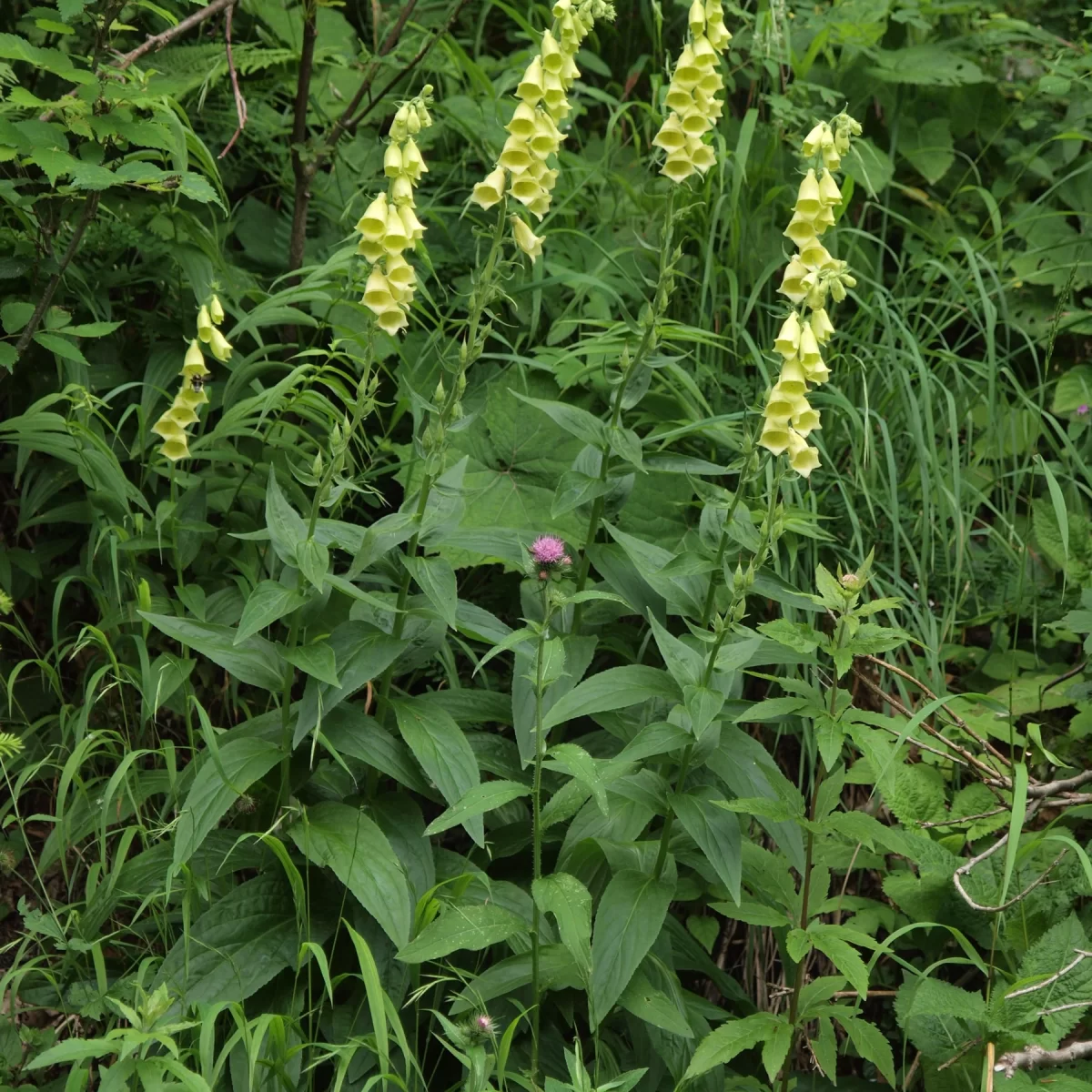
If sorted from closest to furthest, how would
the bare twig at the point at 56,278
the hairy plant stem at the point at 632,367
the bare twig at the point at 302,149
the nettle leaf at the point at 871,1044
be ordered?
the nettle leaf at the point at 871,1044 < the hairy plant stem at the point at 632,367 < the bare twig at the point at 56,278 < the bare twig at the point at 302,149

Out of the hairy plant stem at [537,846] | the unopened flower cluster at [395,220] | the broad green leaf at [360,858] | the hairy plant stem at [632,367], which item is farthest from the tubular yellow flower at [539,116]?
the broad green leaf at [360,858]

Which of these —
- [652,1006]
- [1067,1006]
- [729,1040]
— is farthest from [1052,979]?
[652,1006]

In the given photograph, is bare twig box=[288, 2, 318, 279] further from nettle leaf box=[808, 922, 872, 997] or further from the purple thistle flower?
nettle leaf box=[808, 922, 872, 997]

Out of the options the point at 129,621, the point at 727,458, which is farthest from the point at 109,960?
the point at 727,458

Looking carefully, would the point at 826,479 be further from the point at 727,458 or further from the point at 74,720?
the point at 74,720

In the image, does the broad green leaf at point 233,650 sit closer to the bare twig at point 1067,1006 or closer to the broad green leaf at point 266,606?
the broad green leaf at point 266,606

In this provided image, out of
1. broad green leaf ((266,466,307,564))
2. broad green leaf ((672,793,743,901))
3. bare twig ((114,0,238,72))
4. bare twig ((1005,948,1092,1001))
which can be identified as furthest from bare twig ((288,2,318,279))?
bare twig ((1005,948,1092,1001))

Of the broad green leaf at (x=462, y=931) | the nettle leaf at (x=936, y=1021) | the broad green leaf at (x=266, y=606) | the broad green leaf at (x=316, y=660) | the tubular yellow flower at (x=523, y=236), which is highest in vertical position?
the tubular yellow flower at (x=523, y=236)

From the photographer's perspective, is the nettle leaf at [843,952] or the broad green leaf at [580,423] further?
the broad green leaf at [580,423]

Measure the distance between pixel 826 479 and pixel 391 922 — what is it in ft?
5.63

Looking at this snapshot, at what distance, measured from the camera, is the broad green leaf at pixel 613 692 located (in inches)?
82.4

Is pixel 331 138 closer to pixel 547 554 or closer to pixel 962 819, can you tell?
pixel 547 554

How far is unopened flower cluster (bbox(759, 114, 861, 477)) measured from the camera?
83.1 inches

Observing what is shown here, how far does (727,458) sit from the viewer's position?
10.7 feet
